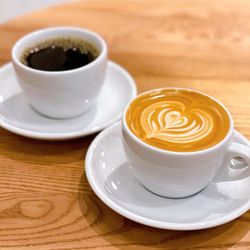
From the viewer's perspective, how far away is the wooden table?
688 millimetres

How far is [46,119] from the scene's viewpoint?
0.97 m

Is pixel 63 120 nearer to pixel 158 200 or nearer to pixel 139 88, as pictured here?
pixel 139 88

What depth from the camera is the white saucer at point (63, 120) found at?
899 millimetres

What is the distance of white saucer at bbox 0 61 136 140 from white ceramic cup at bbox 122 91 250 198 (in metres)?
0.21

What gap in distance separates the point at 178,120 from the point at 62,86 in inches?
11.2

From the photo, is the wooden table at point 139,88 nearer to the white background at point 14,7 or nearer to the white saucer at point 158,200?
the white saucer at point 158,200

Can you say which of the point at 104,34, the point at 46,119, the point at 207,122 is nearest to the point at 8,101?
the point at 46,119

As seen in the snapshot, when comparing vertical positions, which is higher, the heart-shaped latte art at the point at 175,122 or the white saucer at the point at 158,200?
the heart-shaped latte art at the point at 175,122

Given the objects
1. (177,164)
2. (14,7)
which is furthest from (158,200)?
(14,7)

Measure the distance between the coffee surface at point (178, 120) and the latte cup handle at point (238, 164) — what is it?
0.03 meters

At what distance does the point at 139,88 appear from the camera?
1.07 metres

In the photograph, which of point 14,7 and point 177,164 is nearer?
point 177,164

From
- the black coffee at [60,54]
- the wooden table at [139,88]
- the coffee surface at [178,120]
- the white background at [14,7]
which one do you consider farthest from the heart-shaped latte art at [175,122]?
the white background at [14,7]

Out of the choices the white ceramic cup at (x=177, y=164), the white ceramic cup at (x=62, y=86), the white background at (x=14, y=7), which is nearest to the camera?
the white ceramic cup at (x=177, y=164)
